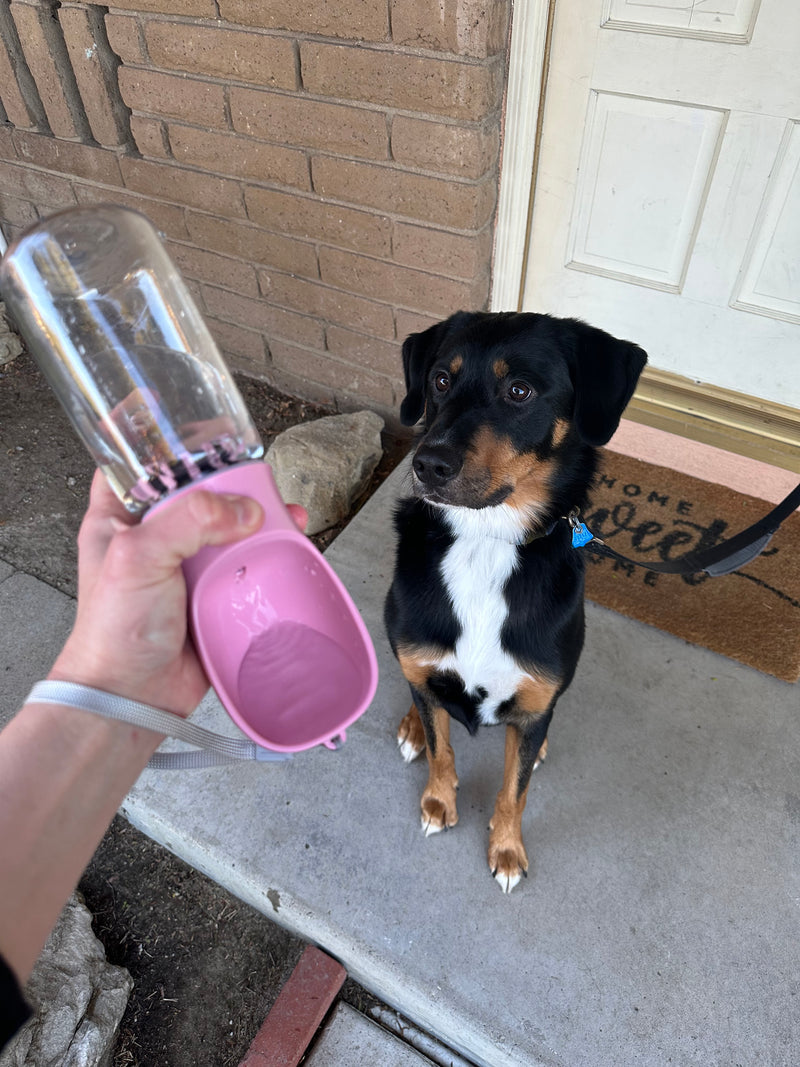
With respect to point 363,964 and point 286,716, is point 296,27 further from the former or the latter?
point 363,964

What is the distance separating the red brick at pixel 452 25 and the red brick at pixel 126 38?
126 centimetres

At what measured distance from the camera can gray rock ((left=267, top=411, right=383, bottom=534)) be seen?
2707 millimetres

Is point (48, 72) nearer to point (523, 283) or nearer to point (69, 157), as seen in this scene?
point (69, 157)

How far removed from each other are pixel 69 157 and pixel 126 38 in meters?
0.79

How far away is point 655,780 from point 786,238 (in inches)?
75.8

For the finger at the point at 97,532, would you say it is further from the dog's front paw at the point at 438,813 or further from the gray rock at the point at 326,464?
the gray rock at the point at 326,464

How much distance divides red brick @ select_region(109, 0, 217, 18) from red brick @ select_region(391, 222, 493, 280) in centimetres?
104

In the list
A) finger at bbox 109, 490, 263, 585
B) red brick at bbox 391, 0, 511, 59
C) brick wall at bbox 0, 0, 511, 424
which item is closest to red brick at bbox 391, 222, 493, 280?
brick wall at bbox 0, 0, 511, 424

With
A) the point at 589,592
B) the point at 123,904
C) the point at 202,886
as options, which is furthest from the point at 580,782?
the point at 123,904

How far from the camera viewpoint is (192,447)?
3.92 feet

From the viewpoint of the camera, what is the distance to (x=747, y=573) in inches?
101

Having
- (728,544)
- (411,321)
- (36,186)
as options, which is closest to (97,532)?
(728,544)

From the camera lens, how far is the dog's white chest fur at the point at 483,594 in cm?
157

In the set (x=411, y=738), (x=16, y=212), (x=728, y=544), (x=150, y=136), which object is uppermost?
(x=150, y=136)
